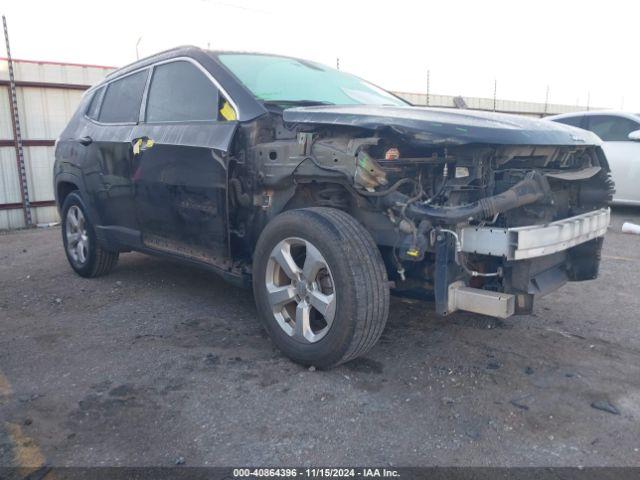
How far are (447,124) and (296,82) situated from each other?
1618mm

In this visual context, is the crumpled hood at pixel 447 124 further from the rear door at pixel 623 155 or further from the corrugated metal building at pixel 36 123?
the corrugated metal building at pixel 36 123

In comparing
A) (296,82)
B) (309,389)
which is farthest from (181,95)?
(309,389)

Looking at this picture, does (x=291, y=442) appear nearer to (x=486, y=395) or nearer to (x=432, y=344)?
(x=486, y=395)

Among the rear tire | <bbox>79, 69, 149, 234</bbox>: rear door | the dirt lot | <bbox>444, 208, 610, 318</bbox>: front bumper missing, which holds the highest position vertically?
<bbox>79, 69, 149, 234</bbox>: rear door

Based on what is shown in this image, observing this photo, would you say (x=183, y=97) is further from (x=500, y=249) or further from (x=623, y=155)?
(x=623, y=155)

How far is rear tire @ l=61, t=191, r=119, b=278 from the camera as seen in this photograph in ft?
17.5

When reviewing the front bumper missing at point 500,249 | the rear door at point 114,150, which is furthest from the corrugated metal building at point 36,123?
the front bumper missing at point 500,249

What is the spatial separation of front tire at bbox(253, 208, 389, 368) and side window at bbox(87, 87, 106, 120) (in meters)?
2.76

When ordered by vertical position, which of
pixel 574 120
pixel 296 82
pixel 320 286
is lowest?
pixel 320 286

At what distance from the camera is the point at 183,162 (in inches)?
156

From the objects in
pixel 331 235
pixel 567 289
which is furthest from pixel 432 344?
pixel 567 289

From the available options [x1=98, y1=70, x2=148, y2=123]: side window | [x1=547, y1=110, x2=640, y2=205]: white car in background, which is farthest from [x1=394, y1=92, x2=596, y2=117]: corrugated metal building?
[x1=98, y1=70, x2=148, y2=123]: side window

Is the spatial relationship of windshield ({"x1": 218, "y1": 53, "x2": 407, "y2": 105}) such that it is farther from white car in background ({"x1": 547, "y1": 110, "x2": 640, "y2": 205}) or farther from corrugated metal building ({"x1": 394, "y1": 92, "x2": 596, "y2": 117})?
corrugated metal building ({"x1": 394, "y1": 92, "x2": 596, "y2": 117})

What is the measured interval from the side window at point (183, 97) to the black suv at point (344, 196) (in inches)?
0.5
